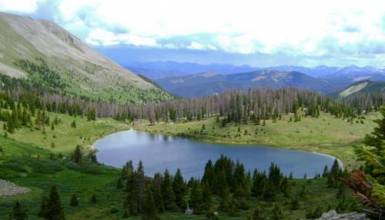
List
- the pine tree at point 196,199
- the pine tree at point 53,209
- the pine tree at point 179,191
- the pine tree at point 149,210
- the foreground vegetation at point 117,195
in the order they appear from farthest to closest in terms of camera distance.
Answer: the pine tree at point 179,191, the pine tree at point 196,199, the foreground vegetation at point 117,195, the pine tree at point 149,210, the pine tree at point 53,209

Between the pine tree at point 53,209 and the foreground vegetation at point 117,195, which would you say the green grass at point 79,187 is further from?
the pine tree at point 53,209

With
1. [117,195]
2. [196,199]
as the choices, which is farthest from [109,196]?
[196,199]

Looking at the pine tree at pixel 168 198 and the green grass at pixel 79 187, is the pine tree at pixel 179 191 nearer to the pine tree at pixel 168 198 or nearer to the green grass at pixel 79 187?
the pine tree at pixel 168 198

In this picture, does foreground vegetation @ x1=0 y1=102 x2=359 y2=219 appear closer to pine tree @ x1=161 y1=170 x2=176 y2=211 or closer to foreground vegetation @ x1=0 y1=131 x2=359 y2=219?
foreground vegetation @ x1=0 y1=131 x2=359 y2=219

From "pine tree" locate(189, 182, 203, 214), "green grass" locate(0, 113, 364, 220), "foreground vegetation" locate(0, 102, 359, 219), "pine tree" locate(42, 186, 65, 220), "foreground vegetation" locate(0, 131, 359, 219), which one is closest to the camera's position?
"pine tree" locate(42, 186, 65, 220)

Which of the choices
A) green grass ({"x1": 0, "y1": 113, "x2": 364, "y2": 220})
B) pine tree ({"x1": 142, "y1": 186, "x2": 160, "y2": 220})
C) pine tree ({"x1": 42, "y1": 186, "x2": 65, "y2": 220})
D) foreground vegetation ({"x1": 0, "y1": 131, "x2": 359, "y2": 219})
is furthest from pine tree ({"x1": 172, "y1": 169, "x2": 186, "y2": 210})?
pine tree ({"x1": 42, "y1": 186, "x2": 65, "y2": 220})

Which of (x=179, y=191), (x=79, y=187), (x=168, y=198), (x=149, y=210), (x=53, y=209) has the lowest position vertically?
(x=79, y=187)

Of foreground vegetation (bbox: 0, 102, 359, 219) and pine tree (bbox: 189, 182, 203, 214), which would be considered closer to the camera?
foreground vegetation (bbox: 0, 102, 359, 219)

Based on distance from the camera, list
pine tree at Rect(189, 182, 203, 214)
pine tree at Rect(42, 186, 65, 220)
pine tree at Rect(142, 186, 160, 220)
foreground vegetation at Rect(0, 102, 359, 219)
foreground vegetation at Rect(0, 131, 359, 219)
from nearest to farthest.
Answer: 1. pine tree at Rect(42, 186, 65, 220)
2. pine tree at Rect(142, 186, 160, 220)
3. foreground vegetation at Rect(0, 102, 359, 219)
4. foreground vegetation at Rect(0, 131, 359, 219)
5. pine tree at Rect(189, 182, 203, 214)

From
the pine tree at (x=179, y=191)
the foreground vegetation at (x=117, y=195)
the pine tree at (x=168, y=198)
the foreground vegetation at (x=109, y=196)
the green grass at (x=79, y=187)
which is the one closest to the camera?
the foreground vegetation at (x=109, y=196)

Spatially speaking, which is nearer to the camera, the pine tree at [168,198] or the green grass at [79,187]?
the green grass at [79,187]

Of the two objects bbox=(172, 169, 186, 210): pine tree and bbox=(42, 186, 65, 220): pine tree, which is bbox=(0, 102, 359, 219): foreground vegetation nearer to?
bbox=(172, 169, 186, 210): pine tree

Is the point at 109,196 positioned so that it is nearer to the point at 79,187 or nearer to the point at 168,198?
the point at 79,187

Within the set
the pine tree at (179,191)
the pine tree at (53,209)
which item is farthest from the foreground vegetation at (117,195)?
the pine tree at (53,209)
